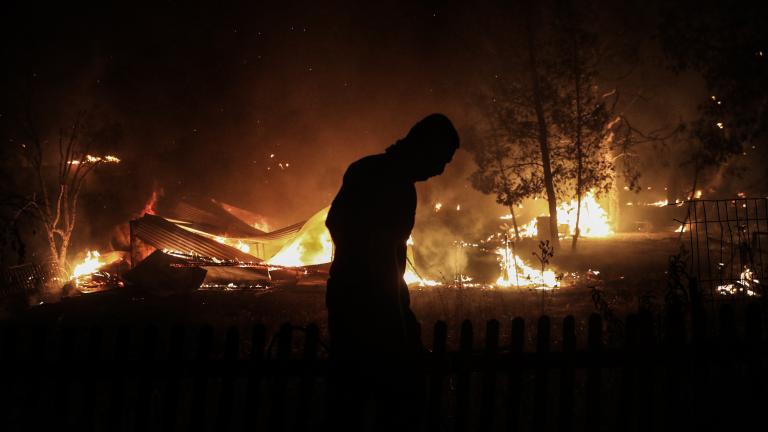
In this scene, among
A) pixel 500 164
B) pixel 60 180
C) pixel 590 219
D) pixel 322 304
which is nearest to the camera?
pixel 322 304

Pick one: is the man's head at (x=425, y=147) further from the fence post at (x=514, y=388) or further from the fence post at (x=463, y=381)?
the fence post at (x=514, y=388)

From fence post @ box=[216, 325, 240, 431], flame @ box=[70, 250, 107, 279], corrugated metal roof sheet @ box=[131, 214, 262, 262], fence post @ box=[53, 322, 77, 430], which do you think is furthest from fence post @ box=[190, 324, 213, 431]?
flame @ box=[70, 250, 107, 279]

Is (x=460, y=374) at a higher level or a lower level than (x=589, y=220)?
lower

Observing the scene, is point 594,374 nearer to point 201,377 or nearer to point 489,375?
point 489,375

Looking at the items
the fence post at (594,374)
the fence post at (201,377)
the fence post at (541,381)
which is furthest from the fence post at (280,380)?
the fence post at (594,374)

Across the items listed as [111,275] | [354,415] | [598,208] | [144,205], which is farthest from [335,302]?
[598,208]

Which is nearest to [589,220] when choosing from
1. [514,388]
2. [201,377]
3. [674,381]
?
[674,381]

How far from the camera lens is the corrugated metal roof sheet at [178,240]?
12291 millimetres

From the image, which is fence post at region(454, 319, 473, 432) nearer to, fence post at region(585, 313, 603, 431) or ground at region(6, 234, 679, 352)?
fence post at region(585, 313, 603, 431)

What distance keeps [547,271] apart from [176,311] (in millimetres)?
9753

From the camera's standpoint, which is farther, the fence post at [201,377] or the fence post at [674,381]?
the fence post at [674,381]

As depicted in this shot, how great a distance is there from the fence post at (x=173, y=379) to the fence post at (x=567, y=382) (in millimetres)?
3007

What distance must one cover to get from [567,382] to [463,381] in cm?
82

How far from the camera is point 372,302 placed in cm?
258
